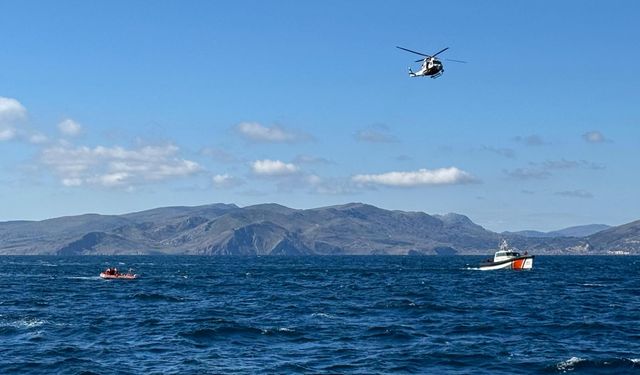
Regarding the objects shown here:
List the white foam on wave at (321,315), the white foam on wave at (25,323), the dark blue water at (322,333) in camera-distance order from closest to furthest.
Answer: the dark blue water at (322,333), the white foam on wave at (25,323), the white foam on wave at (321,315)

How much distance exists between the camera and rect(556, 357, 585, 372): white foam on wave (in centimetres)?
5502

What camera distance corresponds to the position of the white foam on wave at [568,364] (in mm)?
55016

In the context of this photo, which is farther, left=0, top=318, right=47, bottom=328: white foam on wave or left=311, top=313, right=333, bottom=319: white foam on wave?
left=311, top=313, right=333, bottom=319: white foam on wave

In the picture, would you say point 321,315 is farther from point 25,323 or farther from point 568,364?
point 568,364

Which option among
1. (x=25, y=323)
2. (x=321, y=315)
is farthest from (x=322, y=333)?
(x=25, y=323)

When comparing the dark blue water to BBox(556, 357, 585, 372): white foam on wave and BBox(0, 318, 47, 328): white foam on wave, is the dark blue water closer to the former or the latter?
BBox(556, 357, 585, 372): white foam on wave

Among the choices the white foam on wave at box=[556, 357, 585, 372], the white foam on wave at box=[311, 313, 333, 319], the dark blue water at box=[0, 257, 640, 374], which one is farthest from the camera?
the white foam on wave at box=[311, 313, 333, 319]

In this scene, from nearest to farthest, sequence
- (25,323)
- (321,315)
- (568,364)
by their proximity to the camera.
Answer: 1. (568,364)
2. (25,323)
3. (321,315)

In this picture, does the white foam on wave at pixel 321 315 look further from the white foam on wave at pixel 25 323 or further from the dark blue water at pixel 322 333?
the white foam on wave at pixel 25 323

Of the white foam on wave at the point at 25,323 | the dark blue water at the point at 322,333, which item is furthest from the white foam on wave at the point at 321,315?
the white foam on wave at the point at 25,323

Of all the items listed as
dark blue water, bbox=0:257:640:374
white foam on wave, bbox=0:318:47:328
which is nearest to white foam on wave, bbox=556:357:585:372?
dark blue water, bbox=0:257:640:374

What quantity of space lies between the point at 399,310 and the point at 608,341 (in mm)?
31575

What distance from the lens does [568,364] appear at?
185 feet

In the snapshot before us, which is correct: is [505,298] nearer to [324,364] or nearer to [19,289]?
[324,364]
